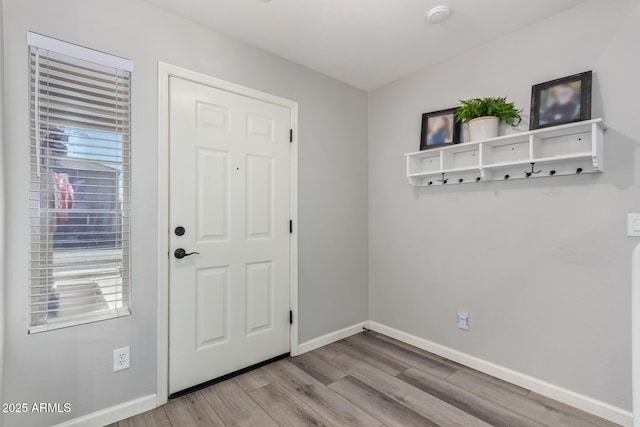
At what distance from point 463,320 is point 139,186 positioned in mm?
2483

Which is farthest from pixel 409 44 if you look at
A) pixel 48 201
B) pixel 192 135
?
pixel 48 201

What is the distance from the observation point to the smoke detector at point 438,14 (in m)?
1.89

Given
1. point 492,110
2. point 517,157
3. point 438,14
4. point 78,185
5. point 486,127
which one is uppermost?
point 438,14

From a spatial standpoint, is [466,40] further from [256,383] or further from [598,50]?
[256,383]

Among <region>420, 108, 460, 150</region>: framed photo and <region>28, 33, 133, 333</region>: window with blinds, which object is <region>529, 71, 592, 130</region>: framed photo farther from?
<region>28, 33, 133, 333</region>: window with blinds

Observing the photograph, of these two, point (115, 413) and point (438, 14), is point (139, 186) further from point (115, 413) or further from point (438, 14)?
point (438, 14)

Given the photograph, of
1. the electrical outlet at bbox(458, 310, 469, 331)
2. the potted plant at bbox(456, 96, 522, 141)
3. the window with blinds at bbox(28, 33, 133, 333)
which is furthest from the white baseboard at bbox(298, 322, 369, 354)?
the potted plant at bbox(456, 96, 522, 141)

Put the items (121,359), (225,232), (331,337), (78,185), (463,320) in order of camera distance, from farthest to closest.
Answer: (331,337), (463,320), (225,232), (121,359), (78,185)

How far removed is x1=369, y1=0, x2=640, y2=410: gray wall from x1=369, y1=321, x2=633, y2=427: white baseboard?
4 cm

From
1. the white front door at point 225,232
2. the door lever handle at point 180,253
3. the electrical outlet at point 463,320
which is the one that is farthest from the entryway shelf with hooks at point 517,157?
the door lever handle at point 180,253

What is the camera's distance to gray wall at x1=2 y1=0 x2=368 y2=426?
4.90 feet

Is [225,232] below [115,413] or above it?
above

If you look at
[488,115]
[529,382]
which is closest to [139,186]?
[488,115]

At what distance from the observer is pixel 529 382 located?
6.80 ft
